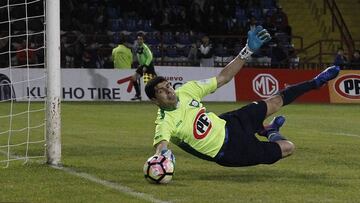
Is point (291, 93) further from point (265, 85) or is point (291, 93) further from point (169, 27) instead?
point (169, 27)

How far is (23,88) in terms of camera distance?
1027 inches

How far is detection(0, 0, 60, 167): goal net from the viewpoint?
11.2m

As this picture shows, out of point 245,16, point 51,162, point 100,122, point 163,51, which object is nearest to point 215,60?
point 163,51

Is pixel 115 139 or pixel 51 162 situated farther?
pixel 115 139

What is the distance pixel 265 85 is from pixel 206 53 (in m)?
3.13

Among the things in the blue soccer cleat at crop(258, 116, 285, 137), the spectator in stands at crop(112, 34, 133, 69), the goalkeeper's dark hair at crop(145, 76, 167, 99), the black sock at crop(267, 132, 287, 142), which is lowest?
the spectator in stands at crop(112, 34, 133, 69)

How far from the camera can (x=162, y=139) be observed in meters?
9.41

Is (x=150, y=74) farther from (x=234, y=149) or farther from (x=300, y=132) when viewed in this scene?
(x=234, y=149)

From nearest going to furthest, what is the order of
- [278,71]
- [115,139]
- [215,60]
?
[115,139] → [278,71] → [215,60]

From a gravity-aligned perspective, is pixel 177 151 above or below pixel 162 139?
below

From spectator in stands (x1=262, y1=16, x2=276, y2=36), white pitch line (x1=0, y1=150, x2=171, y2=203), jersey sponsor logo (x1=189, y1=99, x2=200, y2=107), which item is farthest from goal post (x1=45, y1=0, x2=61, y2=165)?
spectator in stands (x1=262, y1=16, x2=276, y2=36)

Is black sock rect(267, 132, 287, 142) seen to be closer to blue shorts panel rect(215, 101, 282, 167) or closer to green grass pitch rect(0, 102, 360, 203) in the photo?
blue shorts panel rect(215, 101, 282, 167)

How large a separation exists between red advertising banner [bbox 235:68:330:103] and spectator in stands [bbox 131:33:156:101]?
329 centimetres

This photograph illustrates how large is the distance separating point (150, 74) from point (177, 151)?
13.2 m
